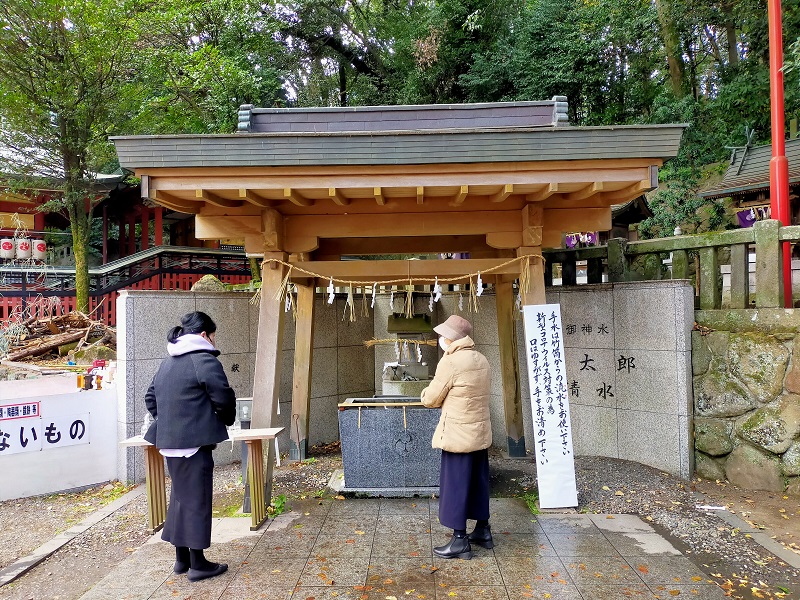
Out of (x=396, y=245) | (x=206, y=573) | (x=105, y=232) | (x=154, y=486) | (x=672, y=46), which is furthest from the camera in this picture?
(x=105, y=232)

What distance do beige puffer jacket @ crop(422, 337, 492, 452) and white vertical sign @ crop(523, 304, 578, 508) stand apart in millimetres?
1256

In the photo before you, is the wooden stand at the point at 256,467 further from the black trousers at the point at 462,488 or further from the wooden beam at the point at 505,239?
the wooden beam at the point at 505,239

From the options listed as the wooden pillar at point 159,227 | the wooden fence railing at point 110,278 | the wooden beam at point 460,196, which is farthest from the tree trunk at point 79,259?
the wooden beam at point 460,196

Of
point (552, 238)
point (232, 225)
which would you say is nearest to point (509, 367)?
point (552, 238)

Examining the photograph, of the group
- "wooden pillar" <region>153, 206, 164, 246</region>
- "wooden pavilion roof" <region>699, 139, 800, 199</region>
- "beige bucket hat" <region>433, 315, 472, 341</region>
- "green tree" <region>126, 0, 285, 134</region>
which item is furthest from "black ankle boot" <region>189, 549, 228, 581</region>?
"wooden pillar" <region>153, 206, 164, 246</region>

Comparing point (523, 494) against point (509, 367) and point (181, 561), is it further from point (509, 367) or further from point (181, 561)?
point (181, 561)

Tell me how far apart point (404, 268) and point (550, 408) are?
2196 millimetres

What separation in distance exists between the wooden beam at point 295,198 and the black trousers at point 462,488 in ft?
8.99

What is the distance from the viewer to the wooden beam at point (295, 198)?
4.80m

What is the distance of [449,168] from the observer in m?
4.71

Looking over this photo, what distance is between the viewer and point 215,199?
198 inches

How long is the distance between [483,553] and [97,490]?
4.75m

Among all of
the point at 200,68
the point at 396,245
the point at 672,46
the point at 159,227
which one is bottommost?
the point at 396,245

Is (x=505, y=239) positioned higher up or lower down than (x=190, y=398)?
higher up
